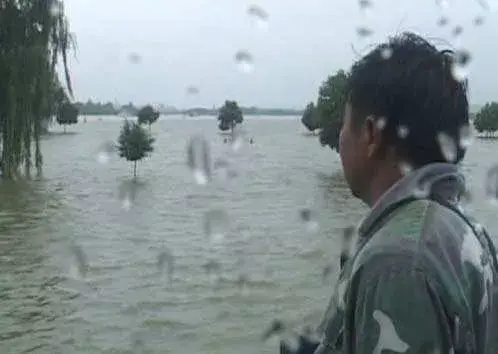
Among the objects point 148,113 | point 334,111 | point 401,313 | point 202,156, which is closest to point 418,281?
point 401,313

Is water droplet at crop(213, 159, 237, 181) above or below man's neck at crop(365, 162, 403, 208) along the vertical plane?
below

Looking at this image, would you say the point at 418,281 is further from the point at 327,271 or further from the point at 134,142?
the point at 134,142

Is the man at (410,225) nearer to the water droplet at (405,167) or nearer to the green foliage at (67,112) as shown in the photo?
the water droplet at (405,167)

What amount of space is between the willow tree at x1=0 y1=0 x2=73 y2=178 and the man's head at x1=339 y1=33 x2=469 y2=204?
18194 millimetres

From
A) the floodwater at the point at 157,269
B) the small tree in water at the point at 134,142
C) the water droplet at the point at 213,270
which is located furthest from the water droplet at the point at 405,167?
the small tree in water at the point at 134,142

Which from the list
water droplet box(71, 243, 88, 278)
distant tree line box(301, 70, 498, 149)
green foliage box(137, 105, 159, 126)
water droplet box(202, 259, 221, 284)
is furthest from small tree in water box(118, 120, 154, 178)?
water droplet box(202, 259, 221, 284)

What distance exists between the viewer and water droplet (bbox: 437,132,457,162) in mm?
1396

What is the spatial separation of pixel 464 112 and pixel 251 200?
18492mm

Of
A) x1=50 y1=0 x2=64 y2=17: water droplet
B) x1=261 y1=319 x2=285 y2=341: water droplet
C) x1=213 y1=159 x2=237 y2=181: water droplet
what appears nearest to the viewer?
x1=261 y1=319 x2=285 y2=341: water droplet

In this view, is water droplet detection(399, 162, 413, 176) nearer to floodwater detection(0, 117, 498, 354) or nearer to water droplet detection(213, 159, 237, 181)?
floodwater detection(0, 117, 498, 354)

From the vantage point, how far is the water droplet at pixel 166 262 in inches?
384

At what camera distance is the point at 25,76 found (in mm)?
18859

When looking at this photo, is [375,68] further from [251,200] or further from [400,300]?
[251,200]

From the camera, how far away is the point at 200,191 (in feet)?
76.3
